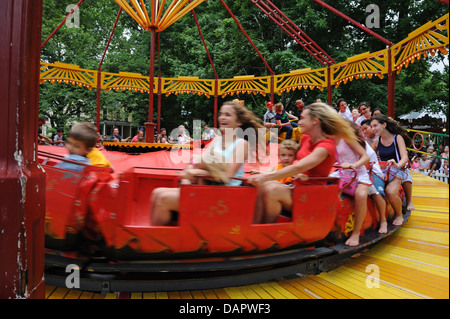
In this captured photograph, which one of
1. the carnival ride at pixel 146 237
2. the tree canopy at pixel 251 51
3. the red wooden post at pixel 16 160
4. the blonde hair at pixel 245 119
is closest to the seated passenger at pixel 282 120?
the blonde hair at pixel 245 119

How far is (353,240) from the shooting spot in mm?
2463

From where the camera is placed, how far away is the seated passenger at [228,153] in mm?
1913

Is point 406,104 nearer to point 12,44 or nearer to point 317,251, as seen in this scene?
point 317,251

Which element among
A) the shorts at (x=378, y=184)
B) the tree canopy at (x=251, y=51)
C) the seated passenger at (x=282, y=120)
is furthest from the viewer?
the tree canopy at (x=251, y=51)

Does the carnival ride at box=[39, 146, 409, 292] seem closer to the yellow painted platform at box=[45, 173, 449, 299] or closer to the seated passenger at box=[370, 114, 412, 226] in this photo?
the yellow painted platform at box=[45, 173, 449, 299]

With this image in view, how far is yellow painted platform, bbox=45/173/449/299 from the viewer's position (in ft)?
6.18

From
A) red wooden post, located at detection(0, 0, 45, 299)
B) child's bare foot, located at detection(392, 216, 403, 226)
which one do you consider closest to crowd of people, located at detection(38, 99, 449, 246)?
child's bare foot, located at detection(392, 216, 403, 226)

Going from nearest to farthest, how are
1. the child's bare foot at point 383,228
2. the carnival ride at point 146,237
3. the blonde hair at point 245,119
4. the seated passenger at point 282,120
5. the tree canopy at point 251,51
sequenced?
1. the carnival ride at point 146,237
2. the blonde hair at point 245,119
3. the child's bare foot at point 383,228
4. the seated passenger at point 282,120
5. the tree canopy at point 251,51

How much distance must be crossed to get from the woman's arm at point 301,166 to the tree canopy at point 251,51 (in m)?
10.8

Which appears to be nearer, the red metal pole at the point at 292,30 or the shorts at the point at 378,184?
the shorts at the point at 378,184

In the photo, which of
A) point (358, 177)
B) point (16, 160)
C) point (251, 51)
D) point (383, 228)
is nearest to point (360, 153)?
point (358, 177)

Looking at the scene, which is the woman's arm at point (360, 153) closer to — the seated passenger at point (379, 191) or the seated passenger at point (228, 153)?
the seated passenger at point (379, 191)

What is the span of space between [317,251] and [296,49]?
13715mm

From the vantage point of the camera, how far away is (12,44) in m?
1.30
